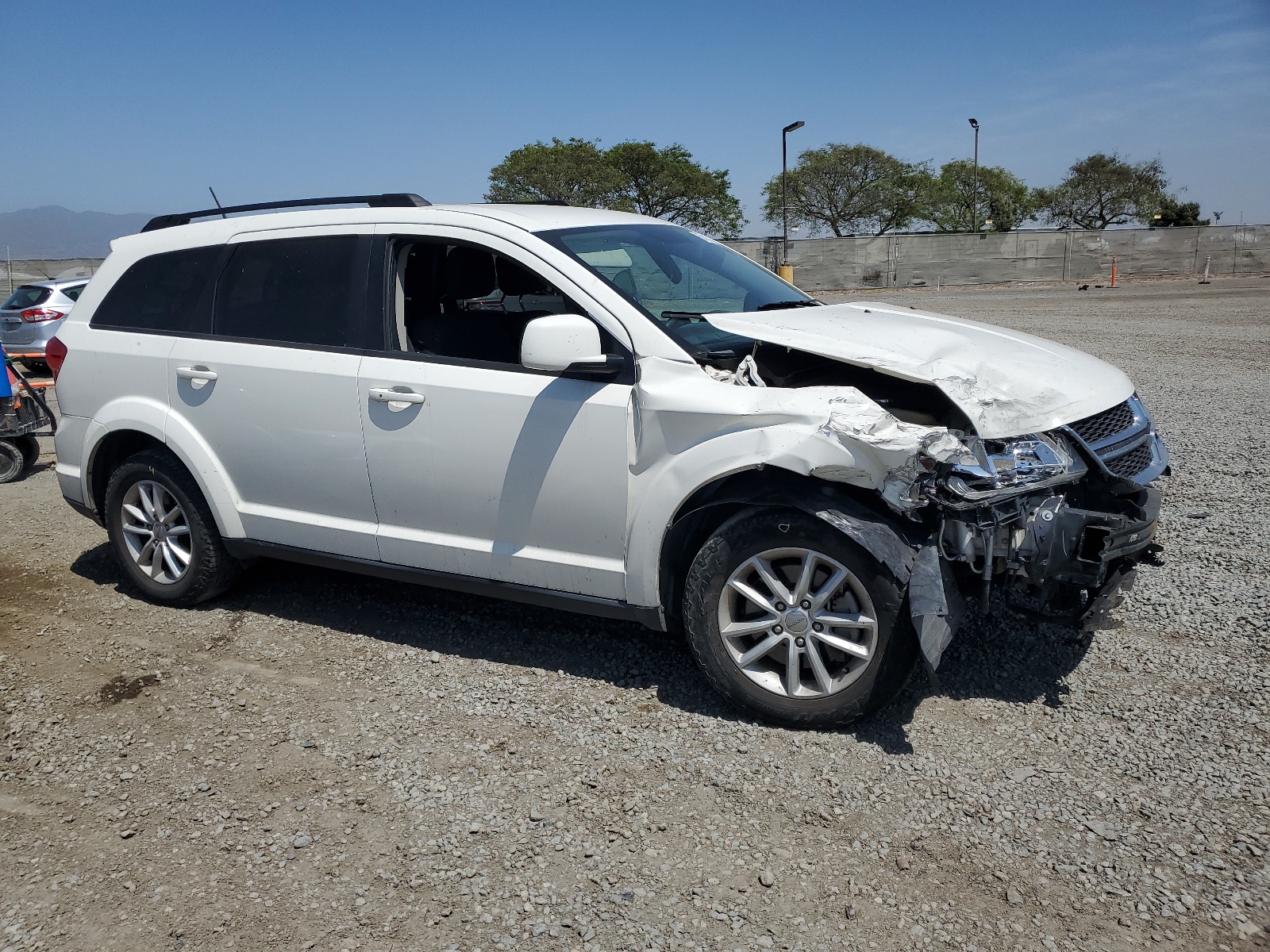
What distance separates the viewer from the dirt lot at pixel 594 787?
110 inches

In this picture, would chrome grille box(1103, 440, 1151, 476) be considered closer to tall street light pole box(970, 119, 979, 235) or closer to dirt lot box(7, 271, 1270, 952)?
dirt lot box(7, 271, 1270, 952)

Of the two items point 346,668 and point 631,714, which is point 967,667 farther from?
point 346,668

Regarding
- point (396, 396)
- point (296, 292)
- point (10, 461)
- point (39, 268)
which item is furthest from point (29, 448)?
point (39, 268)

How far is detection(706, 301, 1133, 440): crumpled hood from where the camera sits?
11.5ft

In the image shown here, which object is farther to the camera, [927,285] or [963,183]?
[963,183]

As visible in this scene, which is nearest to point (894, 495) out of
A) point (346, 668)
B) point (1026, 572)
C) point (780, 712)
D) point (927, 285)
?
point (1026, 572)

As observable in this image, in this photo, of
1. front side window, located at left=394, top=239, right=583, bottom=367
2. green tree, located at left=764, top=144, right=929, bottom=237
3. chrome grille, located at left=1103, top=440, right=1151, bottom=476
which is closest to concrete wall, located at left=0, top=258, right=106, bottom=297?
front side window, located at left=394, top=239, right=583, bottom=367

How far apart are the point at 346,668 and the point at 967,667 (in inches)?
108

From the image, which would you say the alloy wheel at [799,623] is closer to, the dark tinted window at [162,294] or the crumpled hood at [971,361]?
the crumpled hood at [971,361]

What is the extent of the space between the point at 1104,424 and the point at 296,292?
3581mm

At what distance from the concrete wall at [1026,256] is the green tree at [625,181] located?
22.7 meters

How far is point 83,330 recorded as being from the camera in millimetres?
5258

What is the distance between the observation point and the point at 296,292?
4668 millimetres

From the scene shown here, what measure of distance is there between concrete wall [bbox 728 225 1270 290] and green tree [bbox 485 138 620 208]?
24173 millimetres
